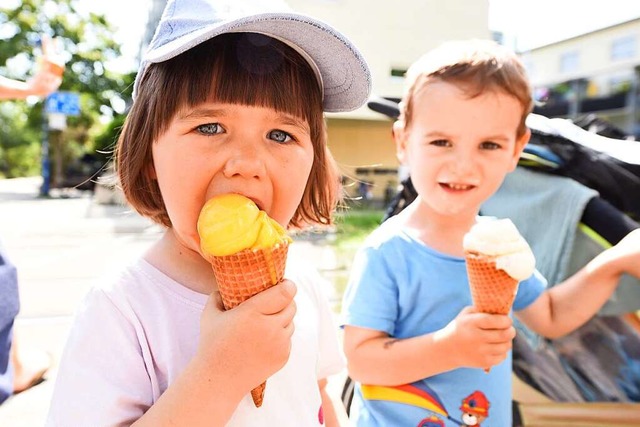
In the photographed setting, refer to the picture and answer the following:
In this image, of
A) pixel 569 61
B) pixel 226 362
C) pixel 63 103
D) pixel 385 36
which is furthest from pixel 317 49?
pixel 569 61

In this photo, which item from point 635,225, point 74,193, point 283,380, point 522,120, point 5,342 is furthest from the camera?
point 74,193

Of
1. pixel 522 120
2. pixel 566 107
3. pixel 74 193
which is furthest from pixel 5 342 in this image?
pixel 566 107

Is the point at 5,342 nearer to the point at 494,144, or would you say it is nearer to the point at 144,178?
the point at 144,178

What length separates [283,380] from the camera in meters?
1.05

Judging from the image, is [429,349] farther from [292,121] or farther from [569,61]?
[569,61]

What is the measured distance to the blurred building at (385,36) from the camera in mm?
11852

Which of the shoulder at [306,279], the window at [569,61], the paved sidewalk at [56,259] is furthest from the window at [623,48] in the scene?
the shoulder at [306,279]

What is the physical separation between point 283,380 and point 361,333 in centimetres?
31

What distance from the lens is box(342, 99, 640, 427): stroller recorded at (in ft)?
5.70

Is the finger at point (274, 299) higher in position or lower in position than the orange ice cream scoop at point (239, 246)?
lower

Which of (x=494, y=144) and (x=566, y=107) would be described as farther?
(x=566, y=107)

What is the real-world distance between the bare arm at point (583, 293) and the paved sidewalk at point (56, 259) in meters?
0.65

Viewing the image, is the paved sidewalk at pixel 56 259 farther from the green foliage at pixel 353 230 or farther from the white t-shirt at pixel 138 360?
the green foliage at pixel 353 230

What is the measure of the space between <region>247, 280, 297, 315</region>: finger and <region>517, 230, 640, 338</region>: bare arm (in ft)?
3.03
